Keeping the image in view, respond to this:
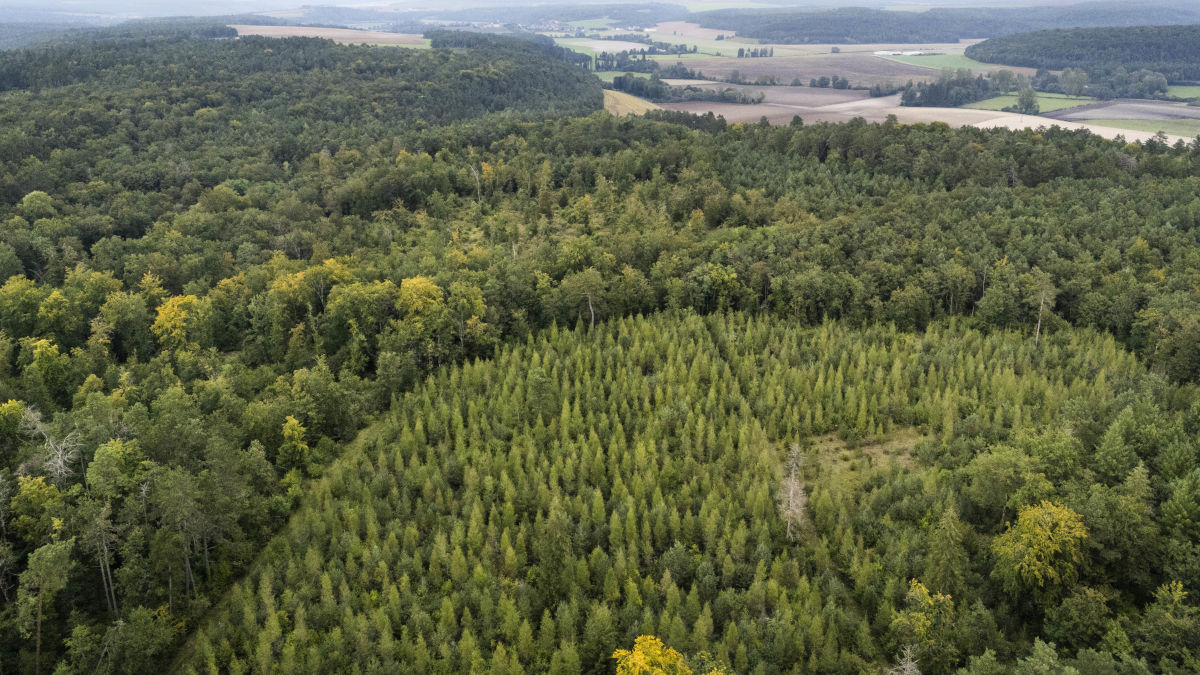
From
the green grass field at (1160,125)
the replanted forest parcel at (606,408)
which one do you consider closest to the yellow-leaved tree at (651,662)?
the replanted forest parcel at (606,408)

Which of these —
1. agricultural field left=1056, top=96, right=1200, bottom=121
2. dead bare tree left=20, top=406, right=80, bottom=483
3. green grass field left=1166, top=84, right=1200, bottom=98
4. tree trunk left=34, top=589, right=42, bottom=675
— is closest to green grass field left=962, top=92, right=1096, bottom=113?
agricultural field left=1056, top=96, right=1200, bottom=121

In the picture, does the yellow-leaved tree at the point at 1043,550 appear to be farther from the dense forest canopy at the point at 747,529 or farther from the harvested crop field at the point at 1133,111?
the harvested crop field at the point at 1133,111

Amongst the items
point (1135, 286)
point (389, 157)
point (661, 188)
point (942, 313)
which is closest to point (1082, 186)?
point (1135, 286)

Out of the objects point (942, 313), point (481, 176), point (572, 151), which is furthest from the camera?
point (572, 151)

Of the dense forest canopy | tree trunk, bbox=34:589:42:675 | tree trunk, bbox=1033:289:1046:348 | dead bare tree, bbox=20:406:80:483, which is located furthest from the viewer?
tree trunk, bbox=1033:289:1046:348

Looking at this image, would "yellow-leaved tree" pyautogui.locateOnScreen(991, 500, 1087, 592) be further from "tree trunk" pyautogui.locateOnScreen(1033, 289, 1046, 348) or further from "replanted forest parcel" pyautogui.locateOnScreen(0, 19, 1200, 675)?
"tree trunk" pyautogui.locateOnScreen(1033, 289, 1046, 348)

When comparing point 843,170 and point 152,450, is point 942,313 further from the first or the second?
point 152,450

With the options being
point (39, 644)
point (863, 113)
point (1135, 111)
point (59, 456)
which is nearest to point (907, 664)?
point (39, 644)
